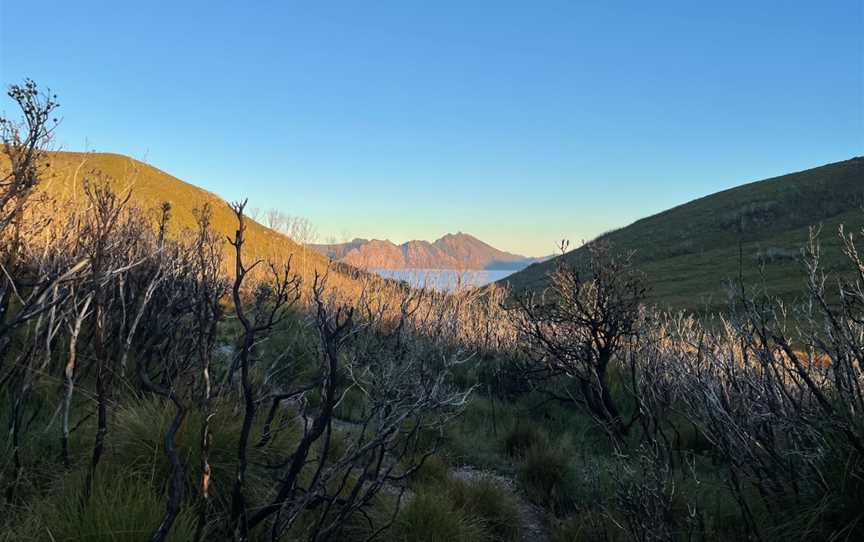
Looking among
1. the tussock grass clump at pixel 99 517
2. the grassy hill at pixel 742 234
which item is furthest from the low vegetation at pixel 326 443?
the grassy hill at pixel 742 234

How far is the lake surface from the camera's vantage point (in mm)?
11500

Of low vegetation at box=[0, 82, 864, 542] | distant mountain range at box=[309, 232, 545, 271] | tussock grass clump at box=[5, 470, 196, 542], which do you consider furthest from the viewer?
distant mountain range at box=[309, 232, 545, 271]

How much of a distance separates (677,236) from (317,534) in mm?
42660

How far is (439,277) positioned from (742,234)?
25.3 metres

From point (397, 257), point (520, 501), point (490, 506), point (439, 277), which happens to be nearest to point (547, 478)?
point (520, 501)

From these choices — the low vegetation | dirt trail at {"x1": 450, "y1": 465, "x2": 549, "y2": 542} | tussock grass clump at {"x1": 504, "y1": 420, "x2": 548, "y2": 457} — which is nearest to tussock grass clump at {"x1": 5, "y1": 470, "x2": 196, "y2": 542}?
the low vegetation

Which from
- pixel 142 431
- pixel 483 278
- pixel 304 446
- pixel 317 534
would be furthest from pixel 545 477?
pixel 483 278

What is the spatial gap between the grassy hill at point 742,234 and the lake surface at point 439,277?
11.1m

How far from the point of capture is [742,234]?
98.1 feet

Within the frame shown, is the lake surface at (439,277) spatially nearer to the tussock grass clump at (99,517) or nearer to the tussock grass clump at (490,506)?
the tussock grass clump at (490,506)

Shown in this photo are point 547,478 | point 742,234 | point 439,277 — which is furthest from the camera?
point 742,234

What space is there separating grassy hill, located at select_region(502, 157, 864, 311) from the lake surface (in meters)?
11.1

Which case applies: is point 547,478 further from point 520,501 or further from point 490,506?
point 490,506

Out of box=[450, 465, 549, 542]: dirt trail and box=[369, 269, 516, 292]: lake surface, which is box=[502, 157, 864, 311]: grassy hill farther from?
box=[450, 465, 549, 542]: dirt trail
